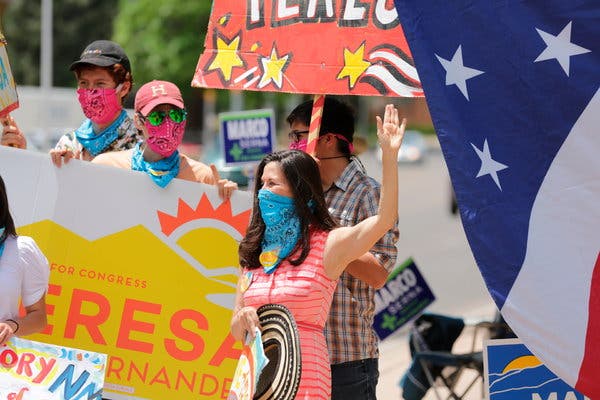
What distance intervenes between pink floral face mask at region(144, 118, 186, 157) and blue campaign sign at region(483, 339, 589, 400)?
1.56m

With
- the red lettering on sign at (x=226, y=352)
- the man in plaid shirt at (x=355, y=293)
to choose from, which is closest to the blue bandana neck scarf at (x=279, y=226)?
the man in plaid shirt at (x=355, y=293)

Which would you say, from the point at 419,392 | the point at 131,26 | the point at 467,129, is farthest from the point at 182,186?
the point at 131,26

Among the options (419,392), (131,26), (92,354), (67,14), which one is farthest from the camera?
(67,14)

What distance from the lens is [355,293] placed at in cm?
472

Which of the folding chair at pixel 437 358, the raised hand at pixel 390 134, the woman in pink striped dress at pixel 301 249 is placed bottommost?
the folding chair at pixel 437 358

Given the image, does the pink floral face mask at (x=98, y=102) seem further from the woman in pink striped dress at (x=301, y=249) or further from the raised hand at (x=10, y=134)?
the woman in pink striped dress at (x=301, y=249)

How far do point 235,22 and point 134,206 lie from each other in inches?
37.3

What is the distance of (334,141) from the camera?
489 cm

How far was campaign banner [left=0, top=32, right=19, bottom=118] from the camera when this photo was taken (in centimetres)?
552

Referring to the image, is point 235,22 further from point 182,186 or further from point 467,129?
point 467,129

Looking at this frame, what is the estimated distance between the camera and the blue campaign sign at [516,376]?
4.92 metres

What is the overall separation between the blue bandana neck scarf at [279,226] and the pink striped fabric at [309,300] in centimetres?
4

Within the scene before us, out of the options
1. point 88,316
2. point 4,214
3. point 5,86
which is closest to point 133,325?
point 88,316

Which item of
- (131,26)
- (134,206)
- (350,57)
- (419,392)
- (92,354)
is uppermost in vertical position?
(131,26)
